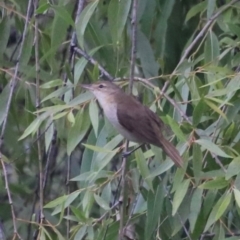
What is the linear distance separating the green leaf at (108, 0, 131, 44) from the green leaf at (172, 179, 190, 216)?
554 mm

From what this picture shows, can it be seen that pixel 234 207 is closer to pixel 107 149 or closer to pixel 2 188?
pixel 107 149

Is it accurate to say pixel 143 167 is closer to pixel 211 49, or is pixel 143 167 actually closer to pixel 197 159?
pixel 197 159

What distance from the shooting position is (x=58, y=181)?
4.64 m

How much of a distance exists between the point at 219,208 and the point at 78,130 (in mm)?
621

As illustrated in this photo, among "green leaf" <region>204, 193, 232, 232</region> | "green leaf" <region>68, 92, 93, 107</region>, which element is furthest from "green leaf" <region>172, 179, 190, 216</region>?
"green leaf" <region>68, 92, 93, 107</region>

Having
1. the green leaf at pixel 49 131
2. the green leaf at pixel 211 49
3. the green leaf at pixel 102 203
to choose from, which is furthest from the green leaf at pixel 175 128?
the green leaf at pixel 211 49

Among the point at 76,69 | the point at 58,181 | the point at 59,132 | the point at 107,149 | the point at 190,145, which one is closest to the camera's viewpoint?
the point at 190,145

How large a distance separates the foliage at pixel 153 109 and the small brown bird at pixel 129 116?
0.15 feet

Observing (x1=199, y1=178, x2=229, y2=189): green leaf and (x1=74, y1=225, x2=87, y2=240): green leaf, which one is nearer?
(x1=199, y1=178, x2=229, y2=189): green leaf

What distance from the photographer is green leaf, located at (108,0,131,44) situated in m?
2.84

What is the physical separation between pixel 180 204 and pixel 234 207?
34 cm

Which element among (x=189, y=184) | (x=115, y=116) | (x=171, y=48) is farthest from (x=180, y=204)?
(x=171, y=48)

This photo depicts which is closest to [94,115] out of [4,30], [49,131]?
[49,131]

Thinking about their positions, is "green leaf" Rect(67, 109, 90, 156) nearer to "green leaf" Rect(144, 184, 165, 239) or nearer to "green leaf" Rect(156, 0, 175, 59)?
"green leaf" Rect(144, 184, 165, 239)
